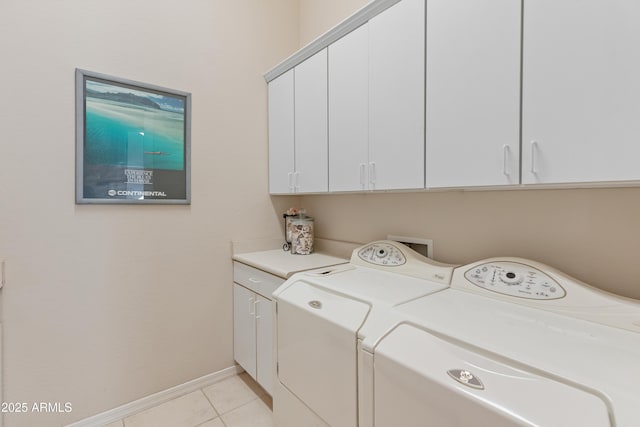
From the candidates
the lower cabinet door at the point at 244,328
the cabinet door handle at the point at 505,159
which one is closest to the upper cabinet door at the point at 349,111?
the cabinet door handle at the point at 505,159

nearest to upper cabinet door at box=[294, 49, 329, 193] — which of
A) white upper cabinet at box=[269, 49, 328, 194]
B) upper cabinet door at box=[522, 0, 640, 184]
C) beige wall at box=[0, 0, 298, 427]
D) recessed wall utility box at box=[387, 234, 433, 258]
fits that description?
white upper cabinet at box=[269, 49, 328, 194]

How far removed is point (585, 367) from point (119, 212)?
7.07ft

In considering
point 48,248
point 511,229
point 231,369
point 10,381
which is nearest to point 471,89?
point 511,229

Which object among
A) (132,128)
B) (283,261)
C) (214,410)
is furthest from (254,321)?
(132,128)

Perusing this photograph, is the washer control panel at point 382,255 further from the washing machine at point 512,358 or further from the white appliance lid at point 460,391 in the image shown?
the white appliance lid at point 460,391

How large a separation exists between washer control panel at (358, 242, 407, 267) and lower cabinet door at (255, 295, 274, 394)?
63 centimetres

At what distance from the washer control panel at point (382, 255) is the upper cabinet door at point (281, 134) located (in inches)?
28.1

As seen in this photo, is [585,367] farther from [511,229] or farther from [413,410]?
[511,229]

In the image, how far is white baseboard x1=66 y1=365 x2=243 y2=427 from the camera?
1685 mm

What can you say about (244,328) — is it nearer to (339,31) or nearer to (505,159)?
(505,159)

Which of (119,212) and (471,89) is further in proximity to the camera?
(119,212)

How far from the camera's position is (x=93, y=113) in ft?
5.40

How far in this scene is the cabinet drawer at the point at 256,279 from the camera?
1708 millimetres

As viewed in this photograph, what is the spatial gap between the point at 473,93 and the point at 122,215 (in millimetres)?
1955
